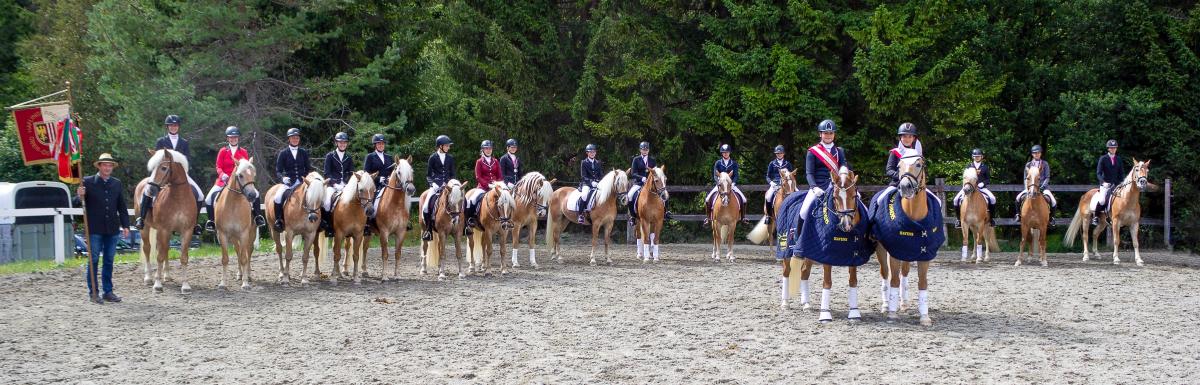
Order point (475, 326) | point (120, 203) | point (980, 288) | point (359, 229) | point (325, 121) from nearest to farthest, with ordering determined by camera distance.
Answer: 1. point (475, 326)
2. point (120, 203)
3. point (980, 288)
4. point (359, 229)
5. point (325, 121)

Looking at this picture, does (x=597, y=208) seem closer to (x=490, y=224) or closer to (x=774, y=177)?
(x=490, y=224)

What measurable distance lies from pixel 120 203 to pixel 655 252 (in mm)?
9561

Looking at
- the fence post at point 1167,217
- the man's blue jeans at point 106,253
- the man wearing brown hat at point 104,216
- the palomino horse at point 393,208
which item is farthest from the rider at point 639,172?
the fence post at point 1167,217

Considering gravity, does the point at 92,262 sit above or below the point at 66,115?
below

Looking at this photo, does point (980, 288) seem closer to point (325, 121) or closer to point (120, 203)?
point (120, 203)

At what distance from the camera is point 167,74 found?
2284 centimetres

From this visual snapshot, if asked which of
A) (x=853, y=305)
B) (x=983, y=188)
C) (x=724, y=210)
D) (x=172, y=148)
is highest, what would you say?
(x=172, y=148)

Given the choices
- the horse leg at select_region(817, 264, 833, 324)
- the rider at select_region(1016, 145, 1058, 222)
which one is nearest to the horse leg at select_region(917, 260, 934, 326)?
the horse leg at select_region(817, 264, 833, 324)

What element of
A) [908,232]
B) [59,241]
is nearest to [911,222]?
[908,232]

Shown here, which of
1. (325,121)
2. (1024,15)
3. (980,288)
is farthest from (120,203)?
(1024,15)

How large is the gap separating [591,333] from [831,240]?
257 cm

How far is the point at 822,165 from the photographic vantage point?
34.9 ft

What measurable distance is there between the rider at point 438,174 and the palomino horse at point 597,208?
3.39m

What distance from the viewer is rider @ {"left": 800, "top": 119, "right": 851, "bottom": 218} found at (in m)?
10.4
